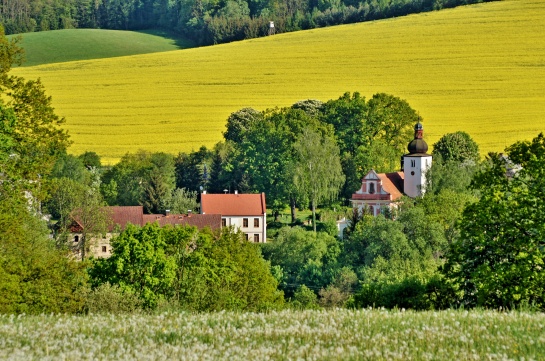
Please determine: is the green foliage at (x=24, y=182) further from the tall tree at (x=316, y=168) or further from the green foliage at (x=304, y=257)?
the tall tree at (x=316, y=168)

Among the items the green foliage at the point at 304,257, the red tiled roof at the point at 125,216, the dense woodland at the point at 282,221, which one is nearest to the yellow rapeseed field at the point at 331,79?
the dense woodland at the point at 282,221

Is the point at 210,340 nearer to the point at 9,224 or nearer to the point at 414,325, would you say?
the point at 414,325

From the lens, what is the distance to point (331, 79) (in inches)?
5522

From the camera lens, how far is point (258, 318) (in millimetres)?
18891

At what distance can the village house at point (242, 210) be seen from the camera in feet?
310

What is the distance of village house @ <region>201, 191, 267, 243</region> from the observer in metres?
94.6

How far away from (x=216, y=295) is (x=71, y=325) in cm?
2347

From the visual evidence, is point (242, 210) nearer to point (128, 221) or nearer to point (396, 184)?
point (128, 221)

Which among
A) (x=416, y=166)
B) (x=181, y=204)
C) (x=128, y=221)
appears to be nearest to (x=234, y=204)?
(x=181, y=204)

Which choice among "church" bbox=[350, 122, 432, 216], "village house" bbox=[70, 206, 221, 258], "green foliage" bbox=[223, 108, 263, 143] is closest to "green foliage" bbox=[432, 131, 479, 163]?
"church" bbox=[350, 122, 432, 216]

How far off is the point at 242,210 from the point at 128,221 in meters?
13.9

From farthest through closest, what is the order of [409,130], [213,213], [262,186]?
[409,130] < [262,186] < [213,213]

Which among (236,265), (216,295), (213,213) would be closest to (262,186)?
(213,213)

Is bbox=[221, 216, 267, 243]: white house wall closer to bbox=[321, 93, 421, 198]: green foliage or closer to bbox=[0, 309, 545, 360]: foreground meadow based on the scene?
bbox=[321, 93, 421, 198]: green foliage
